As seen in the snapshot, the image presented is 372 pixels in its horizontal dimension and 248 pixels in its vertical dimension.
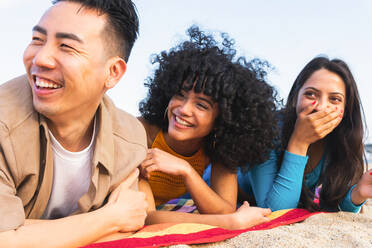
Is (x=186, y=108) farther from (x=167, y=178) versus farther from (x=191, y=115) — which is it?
(x=167, y=178)

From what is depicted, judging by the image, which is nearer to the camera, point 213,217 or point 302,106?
point 213,217

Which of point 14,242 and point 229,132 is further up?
point 229,132

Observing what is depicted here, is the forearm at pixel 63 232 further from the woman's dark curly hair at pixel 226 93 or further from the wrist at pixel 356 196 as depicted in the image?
the wrist at pixel 356 196

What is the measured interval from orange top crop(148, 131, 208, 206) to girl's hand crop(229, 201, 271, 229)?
2.18ft

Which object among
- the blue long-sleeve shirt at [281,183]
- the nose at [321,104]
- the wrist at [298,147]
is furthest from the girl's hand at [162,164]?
the nose at [321,104]

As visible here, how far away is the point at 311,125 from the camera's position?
11.0 ft

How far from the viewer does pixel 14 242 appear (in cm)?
183

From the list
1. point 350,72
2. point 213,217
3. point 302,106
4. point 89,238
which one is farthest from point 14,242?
point 350,72

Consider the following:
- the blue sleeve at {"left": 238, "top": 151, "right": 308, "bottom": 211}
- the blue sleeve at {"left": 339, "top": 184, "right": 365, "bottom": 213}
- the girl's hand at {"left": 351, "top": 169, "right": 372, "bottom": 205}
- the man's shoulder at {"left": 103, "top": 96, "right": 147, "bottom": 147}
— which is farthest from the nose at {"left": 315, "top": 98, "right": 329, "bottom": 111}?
the man's shoulder at {"left": 103, "top": 96, "right": 147, "bottom": 147}

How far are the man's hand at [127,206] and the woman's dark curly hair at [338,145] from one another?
1.70 m

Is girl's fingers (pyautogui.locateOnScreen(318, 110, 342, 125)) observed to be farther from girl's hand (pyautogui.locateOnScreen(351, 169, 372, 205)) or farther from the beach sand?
the beach sand

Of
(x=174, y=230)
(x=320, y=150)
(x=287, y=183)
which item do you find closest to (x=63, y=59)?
(x=174, y=230)

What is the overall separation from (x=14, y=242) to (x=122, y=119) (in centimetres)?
111

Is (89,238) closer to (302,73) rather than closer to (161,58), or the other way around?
(161,58)
